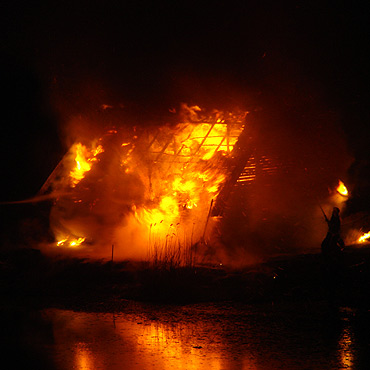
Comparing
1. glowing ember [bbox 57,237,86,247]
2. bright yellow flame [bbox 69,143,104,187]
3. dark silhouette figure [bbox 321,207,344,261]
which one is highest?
bright yellow flame [bbox 69,143,104,187]

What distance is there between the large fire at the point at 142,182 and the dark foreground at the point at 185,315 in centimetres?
274

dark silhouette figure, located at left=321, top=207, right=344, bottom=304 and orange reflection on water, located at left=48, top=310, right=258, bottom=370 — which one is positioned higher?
dark silhouette figure, located at left=321, top=207, right=344, bottom=304

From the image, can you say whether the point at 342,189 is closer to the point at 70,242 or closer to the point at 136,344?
the point at 136,344

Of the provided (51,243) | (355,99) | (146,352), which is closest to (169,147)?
(51,243)

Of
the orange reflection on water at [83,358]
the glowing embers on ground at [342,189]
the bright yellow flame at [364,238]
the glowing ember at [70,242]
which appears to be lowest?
the orange reflection on water at [83,358]

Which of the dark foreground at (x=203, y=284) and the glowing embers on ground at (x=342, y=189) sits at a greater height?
the glowing embers on ground at (x=342, y=189)

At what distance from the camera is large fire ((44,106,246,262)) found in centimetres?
1334

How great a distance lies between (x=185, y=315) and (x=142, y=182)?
22.3 ft

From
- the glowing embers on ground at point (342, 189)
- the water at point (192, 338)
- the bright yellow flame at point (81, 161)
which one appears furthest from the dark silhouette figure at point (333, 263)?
the bright yellow flame at point (81, 161)

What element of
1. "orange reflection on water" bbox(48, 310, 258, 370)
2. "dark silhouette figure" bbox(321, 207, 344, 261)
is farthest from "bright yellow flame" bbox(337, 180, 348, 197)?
"orange reflection on water" bbox(48, 310, 258, 370)

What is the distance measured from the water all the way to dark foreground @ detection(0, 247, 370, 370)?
0.04ft

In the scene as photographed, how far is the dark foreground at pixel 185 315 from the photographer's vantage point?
5539 mm

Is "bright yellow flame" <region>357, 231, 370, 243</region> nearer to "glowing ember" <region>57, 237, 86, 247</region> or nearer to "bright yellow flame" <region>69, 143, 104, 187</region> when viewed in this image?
"glowing ember" <region>57, 237, 86, 247</region>

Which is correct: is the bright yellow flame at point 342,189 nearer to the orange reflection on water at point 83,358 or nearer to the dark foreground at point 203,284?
the dark foreground at point 203,284
